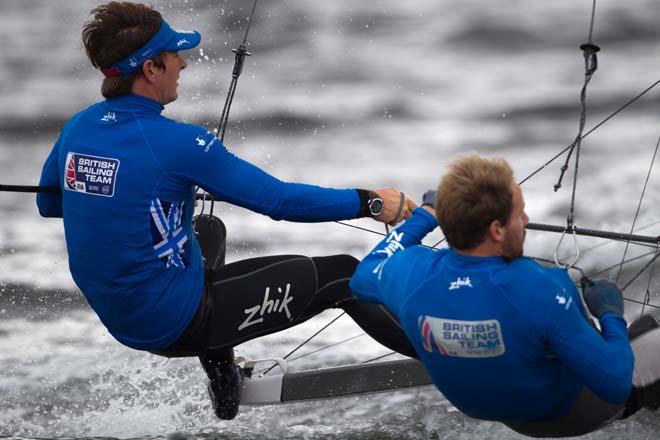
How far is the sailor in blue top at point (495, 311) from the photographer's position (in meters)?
2.72

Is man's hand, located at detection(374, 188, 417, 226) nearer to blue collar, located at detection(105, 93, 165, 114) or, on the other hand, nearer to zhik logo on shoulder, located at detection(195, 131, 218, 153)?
zhik logo on shoulder, located at detection(195, 131, 218, 153)

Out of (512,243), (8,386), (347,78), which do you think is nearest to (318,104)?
(347,78)

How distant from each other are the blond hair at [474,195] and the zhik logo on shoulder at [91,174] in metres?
1.00

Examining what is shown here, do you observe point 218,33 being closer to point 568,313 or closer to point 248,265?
point 248,265

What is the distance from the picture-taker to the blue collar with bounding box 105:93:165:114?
10.9 ft

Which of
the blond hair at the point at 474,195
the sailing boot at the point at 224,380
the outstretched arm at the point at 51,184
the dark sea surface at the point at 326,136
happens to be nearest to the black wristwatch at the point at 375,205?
the blond hair at the point at 474,195

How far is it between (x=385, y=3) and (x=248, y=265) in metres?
6.98

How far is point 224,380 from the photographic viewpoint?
3.97 metres

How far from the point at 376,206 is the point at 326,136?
5260 mm

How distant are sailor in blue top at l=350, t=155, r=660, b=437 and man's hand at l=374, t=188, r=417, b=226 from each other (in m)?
0.24

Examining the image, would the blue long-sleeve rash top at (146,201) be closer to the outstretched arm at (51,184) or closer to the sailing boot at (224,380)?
the outstretched arm at (51,184)

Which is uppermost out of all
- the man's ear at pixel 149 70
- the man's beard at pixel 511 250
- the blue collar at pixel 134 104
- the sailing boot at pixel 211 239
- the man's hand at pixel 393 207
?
the man's ear at pixel 149 70

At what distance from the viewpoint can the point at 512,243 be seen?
276cm

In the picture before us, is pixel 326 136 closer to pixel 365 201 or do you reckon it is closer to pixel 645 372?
pixel 365 201
